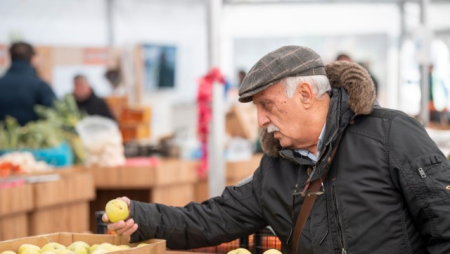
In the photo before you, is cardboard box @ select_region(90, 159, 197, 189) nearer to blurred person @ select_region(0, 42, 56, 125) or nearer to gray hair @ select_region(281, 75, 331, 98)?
blurred person @ select_region(0, 42, 56, 125)

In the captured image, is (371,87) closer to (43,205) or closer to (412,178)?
(412,178)

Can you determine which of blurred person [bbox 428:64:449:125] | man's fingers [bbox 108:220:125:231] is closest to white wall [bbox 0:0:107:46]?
blurred person [bbox 428:64:449:125]

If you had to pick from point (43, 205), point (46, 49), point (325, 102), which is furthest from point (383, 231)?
point (46, 49)

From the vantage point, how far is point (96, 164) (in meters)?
7.85

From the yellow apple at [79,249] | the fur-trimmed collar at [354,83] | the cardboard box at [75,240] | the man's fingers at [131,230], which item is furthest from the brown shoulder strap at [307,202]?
the yellow apple at [79,249]

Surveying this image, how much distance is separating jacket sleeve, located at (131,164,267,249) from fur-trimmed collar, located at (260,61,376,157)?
0.51 meters

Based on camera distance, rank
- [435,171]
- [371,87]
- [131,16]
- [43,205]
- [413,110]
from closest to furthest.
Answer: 1. [435,171]
2. [371,87]
3. [43,205]
4. [131,16]
5. [413,110]

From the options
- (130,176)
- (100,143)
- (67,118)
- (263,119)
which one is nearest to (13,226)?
(130,176)

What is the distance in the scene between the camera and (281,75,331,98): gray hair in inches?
117

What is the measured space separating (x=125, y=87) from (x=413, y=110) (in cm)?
639

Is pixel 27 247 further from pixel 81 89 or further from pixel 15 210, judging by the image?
pixel 81 89

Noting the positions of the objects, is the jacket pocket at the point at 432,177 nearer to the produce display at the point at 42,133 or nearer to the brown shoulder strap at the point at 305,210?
the brown shoulder strap at the point at 305,210

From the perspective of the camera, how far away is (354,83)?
2.97 meters

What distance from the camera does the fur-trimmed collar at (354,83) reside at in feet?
9.59
